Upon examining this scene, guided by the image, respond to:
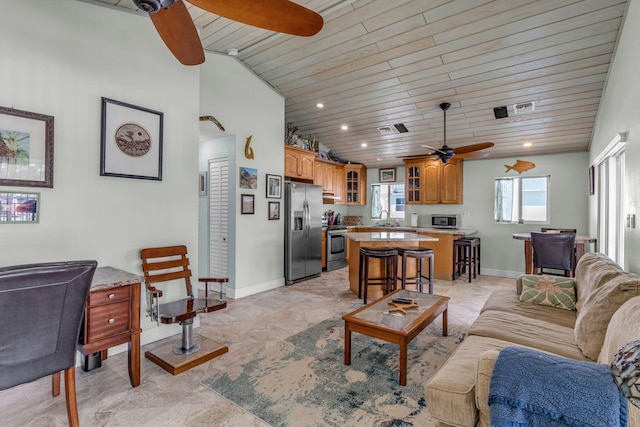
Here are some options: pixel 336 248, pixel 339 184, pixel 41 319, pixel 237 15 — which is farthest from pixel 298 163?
pixel 41 319

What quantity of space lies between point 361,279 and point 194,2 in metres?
3.79

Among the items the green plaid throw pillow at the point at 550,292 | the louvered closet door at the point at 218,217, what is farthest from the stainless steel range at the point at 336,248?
the green plaid throw pillow at the point at 550,292

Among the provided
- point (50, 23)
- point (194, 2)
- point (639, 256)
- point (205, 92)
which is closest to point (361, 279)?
point (639, 256)

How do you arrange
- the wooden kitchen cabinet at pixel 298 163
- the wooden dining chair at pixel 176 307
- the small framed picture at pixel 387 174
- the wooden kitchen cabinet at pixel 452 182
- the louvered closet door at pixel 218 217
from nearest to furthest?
1. the wooden dining chair at pixel 176 307
2. the louvered closet door at pixel 218 217
3. the wooden kitchen cabinet at pixel 298 163
4. the wooden kitchen cabinet at pixel 452 182
5. the small framed picture at pixel 387 174

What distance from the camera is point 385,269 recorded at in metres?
4.76

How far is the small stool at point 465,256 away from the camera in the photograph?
18.8ft

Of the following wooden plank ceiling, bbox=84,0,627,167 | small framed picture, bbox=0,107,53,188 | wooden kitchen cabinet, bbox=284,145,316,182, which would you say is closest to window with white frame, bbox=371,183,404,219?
wooden plank ceiling, bbox=84,0,627,167

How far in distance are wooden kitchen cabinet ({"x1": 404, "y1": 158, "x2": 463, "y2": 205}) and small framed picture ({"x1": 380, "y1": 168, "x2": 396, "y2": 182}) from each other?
605 mm

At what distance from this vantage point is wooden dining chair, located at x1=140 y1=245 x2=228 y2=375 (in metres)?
2.53

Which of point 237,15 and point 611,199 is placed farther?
point 611,199

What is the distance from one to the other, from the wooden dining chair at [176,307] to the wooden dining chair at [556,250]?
13.2 feet

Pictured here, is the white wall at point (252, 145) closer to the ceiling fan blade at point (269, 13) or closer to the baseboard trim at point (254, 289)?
the baseboard trim at point (254, 289)

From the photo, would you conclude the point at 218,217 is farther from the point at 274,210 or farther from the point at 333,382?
the point at 333,382

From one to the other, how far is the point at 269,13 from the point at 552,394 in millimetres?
2048
